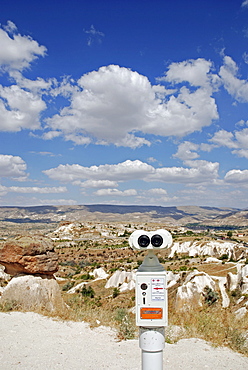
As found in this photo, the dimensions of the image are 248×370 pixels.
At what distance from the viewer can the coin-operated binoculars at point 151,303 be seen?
381cm

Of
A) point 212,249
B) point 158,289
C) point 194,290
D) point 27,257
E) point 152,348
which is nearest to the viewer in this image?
point 152,348

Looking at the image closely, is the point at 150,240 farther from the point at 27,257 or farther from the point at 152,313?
the point at 27,257

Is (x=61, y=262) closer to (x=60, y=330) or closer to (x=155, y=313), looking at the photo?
(x=60, y=330)

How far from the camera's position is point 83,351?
658 centimetres

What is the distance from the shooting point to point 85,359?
6.13 meters

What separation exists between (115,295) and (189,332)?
A: 29.0 metres

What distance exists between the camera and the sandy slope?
585 cm

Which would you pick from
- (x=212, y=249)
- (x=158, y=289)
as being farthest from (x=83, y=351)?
(x=212, y=249)

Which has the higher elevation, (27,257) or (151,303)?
(151,303)

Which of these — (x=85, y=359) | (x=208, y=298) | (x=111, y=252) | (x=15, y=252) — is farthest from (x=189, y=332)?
(x=111, y=252)

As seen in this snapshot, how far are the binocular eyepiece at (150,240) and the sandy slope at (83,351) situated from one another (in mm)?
3188

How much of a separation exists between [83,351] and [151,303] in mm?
3660

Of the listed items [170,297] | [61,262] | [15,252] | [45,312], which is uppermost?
[15,252]

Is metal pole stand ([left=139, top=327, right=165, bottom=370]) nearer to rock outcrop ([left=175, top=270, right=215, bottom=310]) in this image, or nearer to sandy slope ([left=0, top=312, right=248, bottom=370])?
sandy slope ([left=0, top=312, right=248, bottom=370])
